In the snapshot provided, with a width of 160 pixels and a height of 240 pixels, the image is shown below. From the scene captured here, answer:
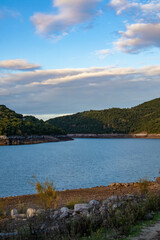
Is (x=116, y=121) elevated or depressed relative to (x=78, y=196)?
elevated

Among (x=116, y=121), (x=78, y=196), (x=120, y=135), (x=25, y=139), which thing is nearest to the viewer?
(x=78, y=196)

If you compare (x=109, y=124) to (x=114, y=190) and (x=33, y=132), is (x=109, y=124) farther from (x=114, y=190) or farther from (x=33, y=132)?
(x=114, y=190)

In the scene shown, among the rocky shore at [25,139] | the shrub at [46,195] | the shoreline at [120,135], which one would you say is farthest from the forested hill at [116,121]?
the shrub at [46,195]

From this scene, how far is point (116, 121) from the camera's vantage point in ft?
554

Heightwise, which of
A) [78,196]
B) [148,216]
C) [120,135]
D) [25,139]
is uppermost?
[25,139]

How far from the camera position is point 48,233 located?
24.1ft

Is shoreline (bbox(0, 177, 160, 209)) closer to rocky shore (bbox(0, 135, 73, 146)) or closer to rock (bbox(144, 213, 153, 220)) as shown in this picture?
rock (bbox(144, 213, 153, 220))

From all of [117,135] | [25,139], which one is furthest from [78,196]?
[117,135]

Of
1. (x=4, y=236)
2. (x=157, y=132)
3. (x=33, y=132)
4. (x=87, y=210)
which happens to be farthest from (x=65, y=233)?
(x=157, y=132)

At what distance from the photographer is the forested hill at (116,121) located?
153 m

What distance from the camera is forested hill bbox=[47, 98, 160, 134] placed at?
153m

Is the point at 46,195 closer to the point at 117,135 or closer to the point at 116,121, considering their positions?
the point at 117,135

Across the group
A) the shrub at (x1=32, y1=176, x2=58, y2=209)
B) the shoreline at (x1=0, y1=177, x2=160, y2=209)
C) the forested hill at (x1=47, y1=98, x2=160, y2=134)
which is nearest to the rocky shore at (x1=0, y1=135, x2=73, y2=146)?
the forested hill at (x1=47, y1=98, x2=160, y2=134)

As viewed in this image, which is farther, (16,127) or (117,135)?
(117,135)
